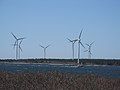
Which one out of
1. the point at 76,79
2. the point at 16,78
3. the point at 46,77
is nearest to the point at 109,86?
the point at 76,79

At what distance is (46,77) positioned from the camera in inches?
1777

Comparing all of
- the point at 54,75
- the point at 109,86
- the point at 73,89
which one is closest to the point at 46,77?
the point at 54,75

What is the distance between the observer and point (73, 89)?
41.8 m

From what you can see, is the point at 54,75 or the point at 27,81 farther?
the point at 54,75

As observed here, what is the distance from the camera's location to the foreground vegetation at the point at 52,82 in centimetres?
4141

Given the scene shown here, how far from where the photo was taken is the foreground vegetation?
136 ft

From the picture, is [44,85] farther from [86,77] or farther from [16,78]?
[86,77]

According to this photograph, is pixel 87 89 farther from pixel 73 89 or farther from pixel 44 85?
pixel 44 85

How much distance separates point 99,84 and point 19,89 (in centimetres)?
1021

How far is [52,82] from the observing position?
43.7m

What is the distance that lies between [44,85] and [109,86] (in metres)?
7.78

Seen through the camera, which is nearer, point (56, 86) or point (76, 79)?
point (56, 86)

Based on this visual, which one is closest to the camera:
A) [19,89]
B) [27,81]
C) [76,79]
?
[19,89]

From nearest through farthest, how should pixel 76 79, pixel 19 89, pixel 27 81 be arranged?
pixel 19 89 < pixel 27 81 < pixel 76 79
